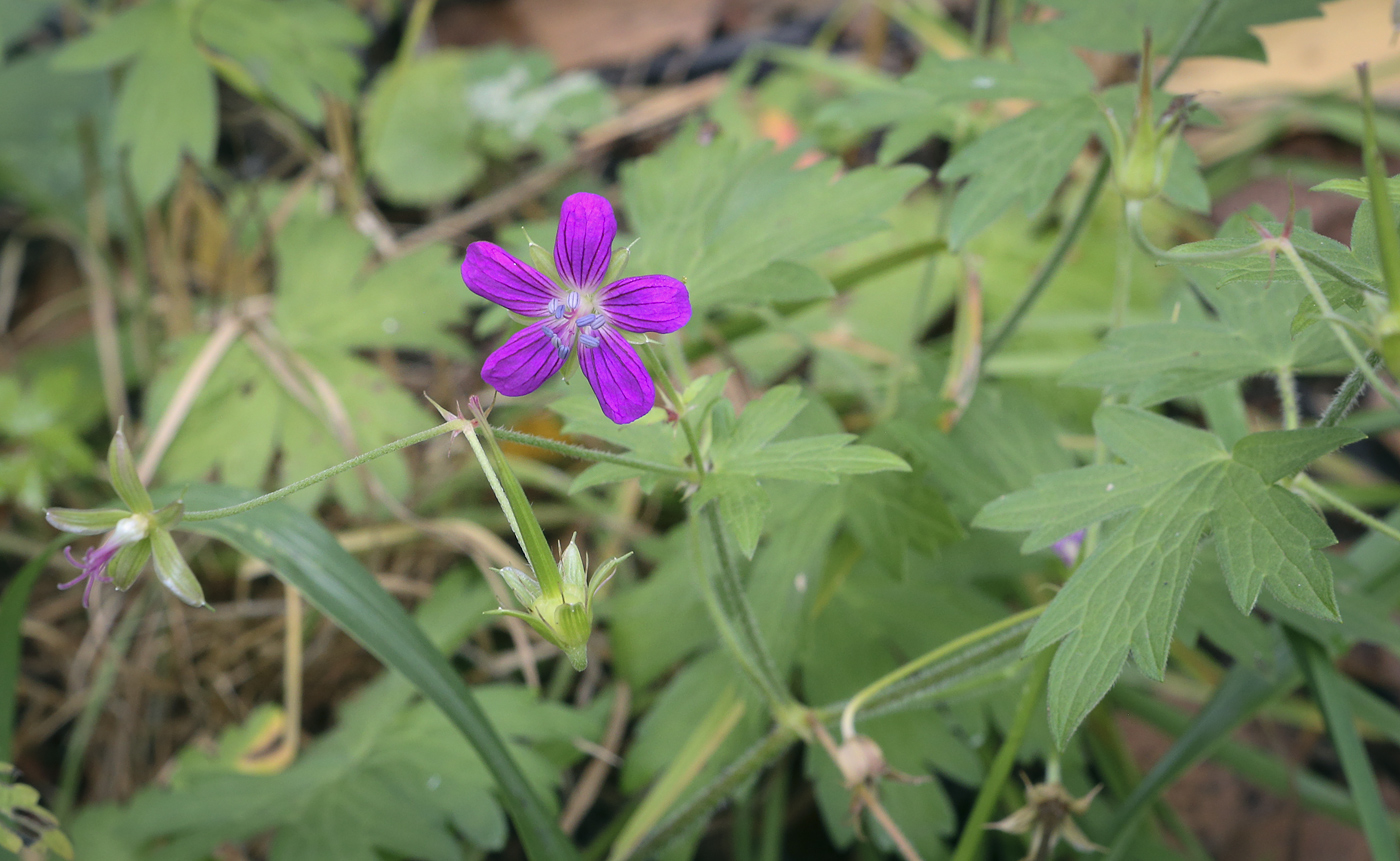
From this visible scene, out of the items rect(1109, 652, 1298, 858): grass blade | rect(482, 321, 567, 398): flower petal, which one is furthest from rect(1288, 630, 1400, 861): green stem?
rect(482, 321, 567, 398): flower petal

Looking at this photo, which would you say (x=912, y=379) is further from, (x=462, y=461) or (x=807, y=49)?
(x=807, y=49)

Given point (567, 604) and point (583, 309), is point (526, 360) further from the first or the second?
point (567, 604)

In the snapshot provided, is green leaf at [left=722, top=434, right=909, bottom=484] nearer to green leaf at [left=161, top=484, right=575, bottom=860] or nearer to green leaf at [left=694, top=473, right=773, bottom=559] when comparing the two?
green leaf at [left=694, top=473, right=773, bottom=559]

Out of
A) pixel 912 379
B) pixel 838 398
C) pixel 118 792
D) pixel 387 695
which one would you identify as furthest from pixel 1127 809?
pixel 118 792

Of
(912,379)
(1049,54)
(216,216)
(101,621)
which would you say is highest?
(1049,54)

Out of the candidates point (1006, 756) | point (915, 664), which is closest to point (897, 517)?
point (915, 664)

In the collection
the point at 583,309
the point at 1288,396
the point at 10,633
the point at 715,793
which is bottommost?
the point at 715,793

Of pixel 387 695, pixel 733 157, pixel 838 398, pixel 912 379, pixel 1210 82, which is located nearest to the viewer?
pixel 733 157
